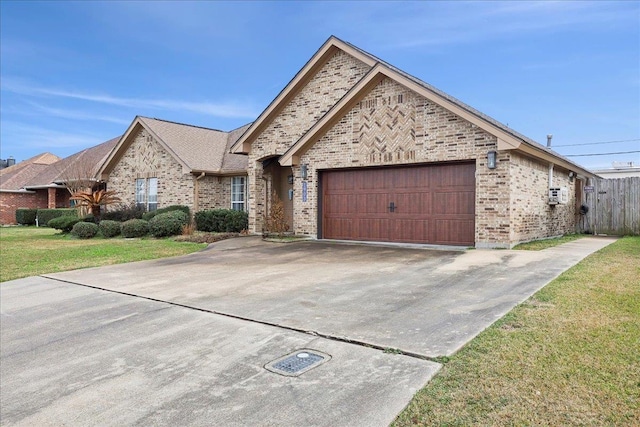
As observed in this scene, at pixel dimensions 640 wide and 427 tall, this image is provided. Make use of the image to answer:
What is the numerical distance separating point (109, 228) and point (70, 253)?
5.28 metres

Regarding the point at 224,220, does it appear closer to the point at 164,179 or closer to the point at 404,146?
the point at 164,179

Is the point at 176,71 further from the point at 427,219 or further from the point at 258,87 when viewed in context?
the point at 427,219

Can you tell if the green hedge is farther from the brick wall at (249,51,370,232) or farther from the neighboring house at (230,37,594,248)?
the neighboring house at (230,37,594,248)

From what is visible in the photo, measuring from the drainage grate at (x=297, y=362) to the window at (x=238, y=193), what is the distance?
652 inches

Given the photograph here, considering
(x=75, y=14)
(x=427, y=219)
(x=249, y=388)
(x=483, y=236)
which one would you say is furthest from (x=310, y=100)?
(x=249, y=388)

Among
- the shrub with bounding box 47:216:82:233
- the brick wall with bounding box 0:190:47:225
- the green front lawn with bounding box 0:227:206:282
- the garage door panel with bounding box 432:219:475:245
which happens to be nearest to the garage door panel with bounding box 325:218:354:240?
the garage door panel with bounding box 432:219:475:245

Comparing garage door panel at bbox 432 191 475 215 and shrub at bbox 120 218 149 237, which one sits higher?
garage door panel at bbox 432 191 475 215

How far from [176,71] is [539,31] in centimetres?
2372

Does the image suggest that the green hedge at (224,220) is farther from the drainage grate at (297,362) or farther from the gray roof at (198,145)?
the drainage grate at (297,362)

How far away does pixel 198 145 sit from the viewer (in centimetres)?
2245

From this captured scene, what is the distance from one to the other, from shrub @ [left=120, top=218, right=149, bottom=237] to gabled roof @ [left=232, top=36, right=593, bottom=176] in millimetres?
5023

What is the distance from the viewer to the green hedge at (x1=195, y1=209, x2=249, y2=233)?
18859mm

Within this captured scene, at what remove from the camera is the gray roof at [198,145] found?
20547 millimetres

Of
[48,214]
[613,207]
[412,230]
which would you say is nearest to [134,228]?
[412,230]
